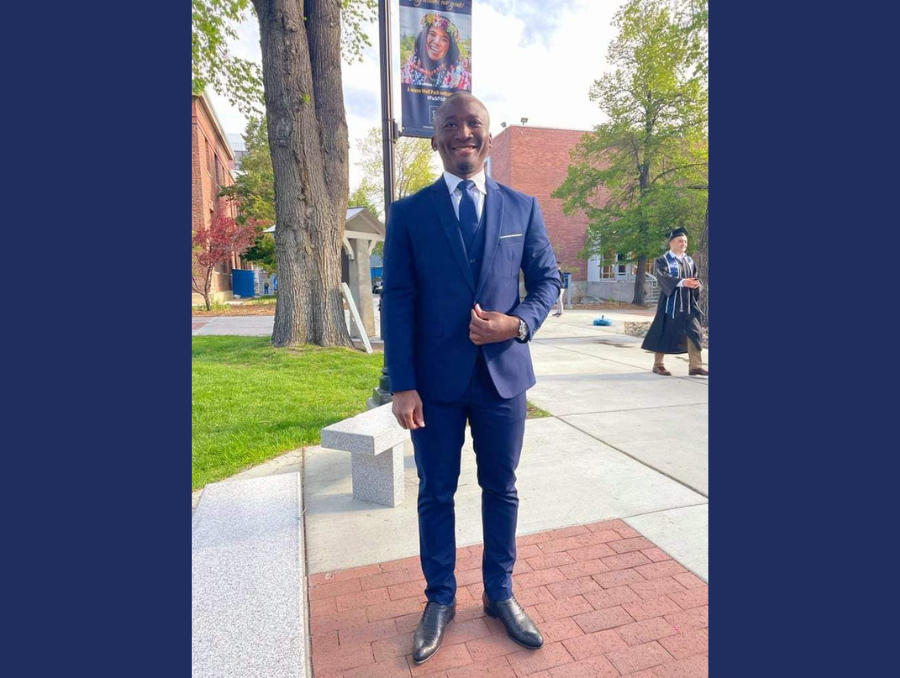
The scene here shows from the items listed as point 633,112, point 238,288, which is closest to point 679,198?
point 633,112

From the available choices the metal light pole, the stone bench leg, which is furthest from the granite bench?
the metal light pole

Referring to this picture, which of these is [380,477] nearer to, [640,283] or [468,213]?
[468,213]

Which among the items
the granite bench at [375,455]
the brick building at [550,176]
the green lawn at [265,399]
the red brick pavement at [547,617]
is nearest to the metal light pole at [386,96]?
the green lawn at [265,399]

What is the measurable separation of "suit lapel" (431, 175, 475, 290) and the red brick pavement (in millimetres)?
1514

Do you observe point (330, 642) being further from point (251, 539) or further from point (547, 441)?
point (547, 441)

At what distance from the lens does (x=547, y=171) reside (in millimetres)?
34156

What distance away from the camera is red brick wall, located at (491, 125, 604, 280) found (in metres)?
33.3

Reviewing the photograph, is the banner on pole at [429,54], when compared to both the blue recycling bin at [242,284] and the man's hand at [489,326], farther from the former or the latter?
the blue recycling bin at [242,284]

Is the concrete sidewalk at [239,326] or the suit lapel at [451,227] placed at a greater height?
the suit lapel at [451,227]

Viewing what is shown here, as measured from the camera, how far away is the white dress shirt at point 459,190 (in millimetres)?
2125

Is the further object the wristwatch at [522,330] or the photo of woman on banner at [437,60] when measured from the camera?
the photo of woman on banner at [437,60]

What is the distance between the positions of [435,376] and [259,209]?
3006 cm

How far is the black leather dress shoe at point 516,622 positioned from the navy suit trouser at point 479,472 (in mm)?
40

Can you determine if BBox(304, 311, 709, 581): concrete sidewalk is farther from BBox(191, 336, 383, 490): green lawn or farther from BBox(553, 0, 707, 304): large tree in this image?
BBox(553, 0, 707, 304): large tree
